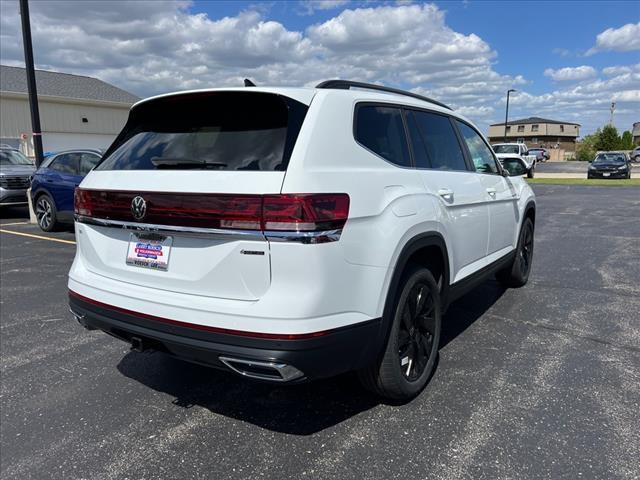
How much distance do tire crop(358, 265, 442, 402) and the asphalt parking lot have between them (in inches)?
6.7

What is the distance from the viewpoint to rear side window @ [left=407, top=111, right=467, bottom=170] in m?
3.53

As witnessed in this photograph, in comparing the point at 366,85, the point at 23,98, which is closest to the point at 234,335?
the point at 366,85

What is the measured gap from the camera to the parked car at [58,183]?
9.89 metres

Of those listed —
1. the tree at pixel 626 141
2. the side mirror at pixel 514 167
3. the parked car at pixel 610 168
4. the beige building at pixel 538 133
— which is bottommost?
the parked car at pixel 610 168

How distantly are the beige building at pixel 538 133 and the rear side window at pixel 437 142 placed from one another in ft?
318

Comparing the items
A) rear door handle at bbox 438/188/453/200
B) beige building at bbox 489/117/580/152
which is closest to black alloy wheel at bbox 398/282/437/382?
rear door handle at bbox 438/188/453/200

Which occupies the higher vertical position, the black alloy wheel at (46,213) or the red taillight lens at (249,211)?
the red taillight lens at (249,211)

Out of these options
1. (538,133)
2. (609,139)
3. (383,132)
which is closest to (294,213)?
(383,132)

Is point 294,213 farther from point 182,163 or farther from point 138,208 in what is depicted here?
point 138,208

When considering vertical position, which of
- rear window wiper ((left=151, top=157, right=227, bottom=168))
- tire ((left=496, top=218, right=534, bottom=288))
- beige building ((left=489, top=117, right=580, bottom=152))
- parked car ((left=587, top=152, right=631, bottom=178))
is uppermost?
beige building ((left=489, top=117, right=580, bottom=152))

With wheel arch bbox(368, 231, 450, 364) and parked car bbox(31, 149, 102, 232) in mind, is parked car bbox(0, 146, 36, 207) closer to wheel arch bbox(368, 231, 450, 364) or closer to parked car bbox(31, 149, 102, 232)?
parked car bbox(31, 149, 102, 232)

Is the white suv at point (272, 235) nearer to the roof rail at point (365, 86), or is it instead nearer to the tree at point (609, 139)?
the roof rail at point (365, 86)

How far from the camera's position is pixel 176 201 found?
8.38 ft

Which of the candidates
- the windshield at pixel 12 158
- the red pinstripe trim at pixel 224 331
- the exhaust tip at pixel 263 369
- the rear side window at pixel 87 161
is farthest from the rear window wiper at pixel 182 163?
the windshield at pixel 12 158
